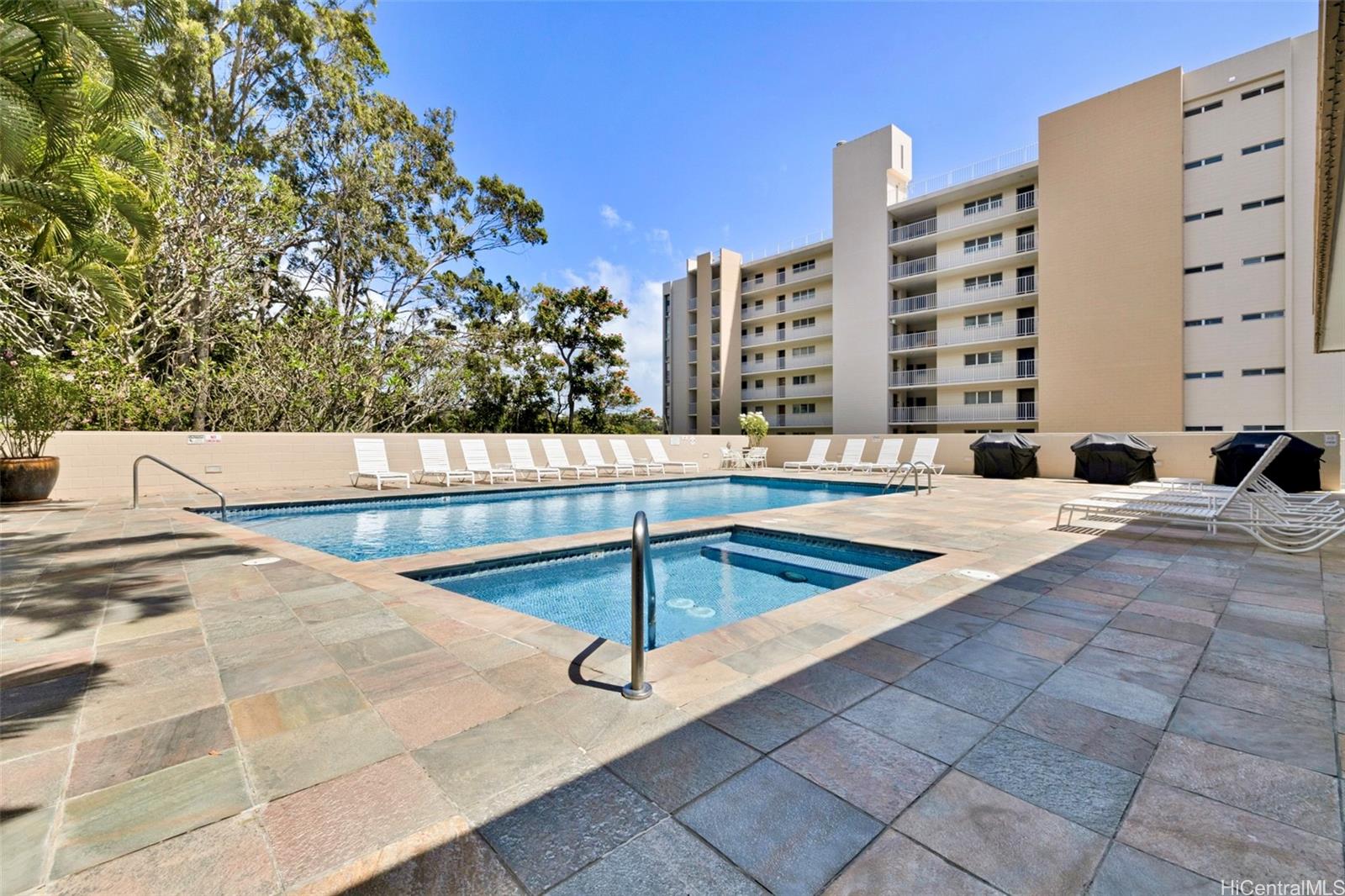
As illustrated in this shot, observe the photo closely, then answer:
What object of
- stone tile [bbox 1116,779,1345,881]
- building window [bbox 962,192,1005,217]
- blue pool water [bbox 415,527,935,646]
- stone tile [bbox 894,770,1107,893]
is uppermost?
building window [bbox 962,192,1005,217]

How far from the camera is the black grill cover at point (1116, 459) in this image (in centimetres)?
1312

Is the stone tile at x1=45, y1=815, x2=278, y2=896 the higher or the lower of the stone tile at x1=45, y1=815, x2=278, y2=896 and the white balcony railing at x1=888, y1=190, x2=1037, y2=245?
the lower

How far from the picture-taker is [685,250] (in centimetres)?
3600

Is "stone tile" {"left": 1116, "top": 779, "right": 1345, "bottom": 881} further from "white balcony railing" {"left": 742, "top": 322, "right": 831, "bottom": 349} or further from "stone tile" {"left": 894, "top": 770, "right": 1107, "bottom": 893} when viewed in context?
"white balcony railing" {"left": 742, "top": 322, "right": 831, "bottom": 349}

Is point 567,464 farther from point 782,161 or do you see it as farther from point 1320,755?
point 1320,755

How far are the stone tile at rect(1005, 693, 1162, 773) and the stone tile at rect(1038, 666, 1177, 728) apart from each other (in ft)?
0.21

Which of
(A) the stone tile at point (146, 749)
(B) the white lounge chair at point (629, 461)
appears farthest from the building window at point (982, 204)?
(A) the stone tile at point (146, 749)

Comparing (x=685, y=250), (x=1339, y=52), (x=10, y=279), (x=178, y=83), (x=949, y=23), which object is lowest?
(x=1339, y=52)

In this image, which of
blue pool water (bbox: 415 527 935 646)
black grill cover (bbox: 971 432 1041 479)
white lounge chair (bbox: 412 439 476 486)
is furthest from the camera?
black grill cover (bbox: 971 432 1041 479)

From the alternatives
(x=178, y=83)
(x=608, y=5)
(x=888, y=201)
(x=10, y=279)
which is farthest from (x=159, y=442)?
(x=888, y=201)

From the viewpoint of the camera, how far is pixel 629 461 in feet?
55.7

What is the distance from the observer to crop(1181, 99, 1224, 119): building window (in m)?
19.2

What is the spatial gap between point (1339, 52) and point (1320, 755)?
4133mm

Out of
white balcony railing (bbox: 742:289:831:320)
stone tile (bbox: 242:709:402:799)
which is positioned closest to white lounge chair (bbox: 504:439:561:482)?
stone tile (bbox: 242:709:402:799)
